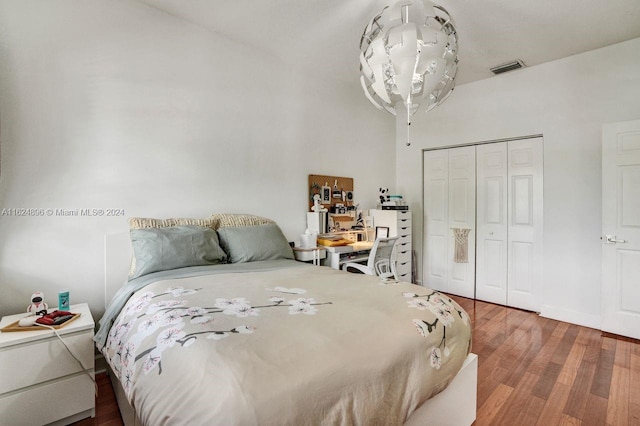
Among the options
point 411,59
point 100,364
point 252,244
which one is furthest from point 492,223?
point 100,364

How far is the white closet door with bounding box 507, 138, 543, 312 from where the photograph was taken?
11.3 feet

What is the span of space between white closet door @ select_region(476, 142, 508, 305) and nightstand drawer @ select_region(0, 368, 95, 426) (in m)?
3.98

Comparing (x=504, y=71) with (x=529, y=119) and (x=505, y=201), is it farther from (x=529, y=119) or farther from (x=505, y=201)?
(x=505, y=201)

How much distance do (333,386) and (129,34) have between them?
2791 mm

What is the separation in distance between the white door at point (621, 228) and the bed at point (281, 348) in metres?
2.31

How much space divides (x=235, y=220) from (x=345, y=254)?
4.11 ft

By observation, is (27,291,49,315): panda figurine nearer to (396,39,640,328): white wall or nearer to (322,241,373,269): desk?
(322,241,373,269): desk

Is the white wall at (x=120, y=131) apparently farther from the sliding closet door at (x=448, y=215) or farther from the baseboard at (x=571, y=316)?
the baseboard at (x=571, y=316)

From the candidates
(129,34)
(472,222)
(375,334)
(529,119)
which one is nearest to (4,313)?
(129,34)

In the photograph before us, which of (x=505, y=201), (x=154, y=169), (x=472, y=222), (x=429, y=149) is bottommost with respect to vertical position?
(x=472, y=222)

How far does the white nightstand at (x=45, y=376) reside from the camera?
1507 mm

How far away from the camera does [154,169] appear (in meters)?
2.46

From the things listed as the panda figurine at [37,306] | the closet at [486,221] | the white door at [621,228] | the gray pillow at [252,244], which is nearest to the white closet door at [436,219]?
the closet at [486,221]

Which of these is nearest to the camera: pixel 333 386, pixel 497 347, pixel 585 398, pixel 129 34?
pixel 333 386
